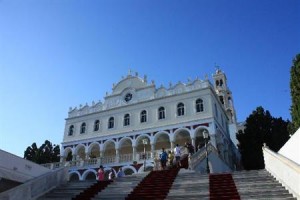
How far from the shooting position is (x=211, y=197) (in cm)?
1161

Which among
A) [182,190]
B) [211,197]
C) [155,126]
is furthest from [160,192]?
[155,126]

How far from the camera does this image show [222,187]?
12.8m

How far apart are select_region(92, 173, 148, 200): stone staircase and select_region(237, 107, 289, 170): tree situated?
23.6 meters

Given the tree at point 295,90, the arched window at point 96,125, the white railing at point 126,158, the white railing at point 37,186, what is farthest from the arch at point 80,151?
the tree at point 295,90

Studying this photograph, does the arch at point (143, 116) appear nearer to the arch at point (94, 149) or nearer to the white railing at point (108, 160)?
the white railing at point (108, 160)

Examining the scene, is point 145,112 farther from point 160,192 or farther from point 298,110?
point 160,192

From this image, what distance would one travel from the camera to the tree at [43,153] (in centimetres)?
4609

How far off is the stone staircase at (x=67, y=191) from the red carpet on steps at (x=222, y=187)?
6344 millimetres

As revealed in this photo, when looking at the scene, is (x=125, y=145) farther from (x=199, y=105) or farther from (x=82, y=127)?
(x=199, y=105)

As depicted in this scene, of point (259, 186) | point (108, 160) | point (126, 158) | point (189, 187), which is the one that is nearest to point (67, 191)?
point (189, 187)

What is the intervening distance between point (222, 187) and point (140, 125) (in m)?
25.1

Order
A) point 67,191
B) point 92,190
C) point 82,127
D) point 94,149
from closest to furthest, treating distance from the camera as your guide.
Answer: point 92,190 → point 67,191 → point 94,149 → point 82,127

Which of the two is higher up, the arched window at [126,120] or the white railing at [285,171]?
the arched window at [126,120]

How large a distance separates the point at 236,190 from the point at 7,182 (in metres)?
12.0
